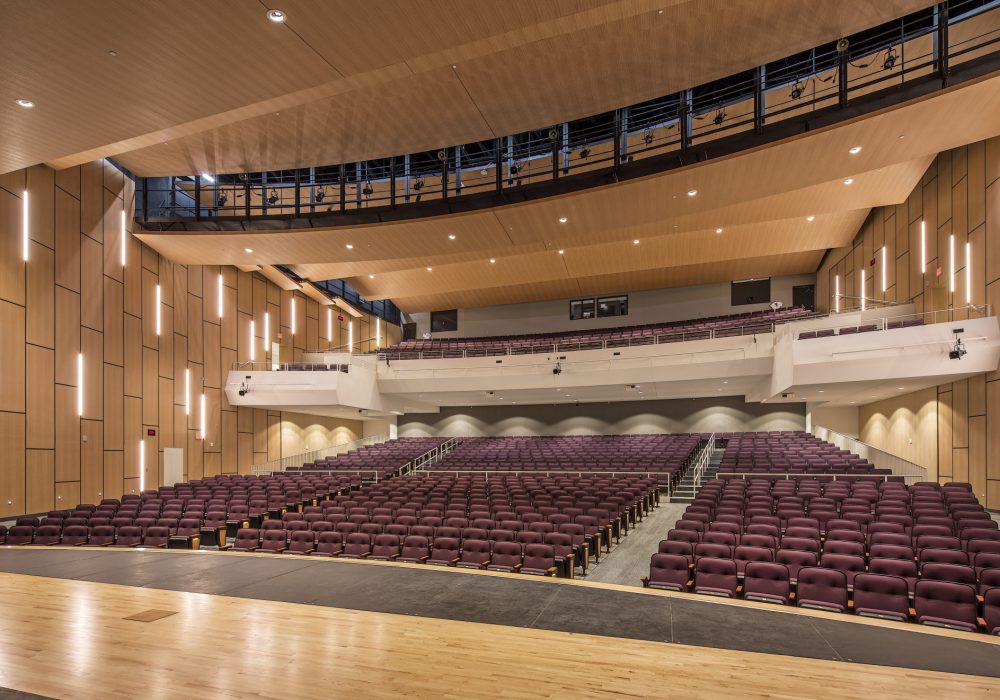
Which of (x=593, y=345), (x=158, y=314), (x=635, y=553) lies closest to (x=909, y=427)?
(x=593, y=345)

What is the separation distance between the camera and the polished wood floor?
3551mm

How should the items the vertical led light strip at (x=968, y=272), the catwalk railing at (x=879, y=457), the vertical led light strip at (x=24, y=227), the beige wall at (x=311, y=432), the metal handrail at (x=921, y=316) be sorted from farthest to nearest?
1. the beige wall at (x=311, y=432)
2. the catwalk railing at (x=879, y=457)
3. the vertical led light strip at (x=24, y=227)
4. the vertical led light strip at (x=968, y=272)
5. the metal handrail at (x=921, y=316)

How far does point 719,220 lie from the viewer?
53.1 feet

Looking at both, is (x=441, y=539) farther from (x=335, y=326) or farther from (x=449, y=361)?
(x=335, y=326)

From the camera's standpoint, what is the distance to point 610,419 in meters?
24.5

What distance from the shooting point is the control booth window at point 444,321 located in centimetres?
2927

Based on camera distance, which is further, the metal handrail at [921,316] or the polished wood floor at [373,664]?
the metal handrail at [921,316]

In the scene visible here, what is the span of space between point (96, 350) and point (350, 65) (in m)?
11.8

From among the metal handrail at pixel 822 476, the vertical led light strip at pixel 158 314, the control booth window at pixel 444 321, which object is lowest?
the metal handrail at pixel 822 476

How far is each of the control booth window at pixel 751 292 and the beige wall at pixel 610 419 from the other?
471cm

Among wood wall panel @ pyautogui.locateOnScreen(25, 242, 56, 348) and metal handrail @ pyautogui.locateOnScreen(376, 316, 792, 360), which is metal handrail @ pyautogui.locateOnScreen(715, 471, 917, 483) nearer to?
metal handrail @ pyautogui.locateOnScreen(376, 316, 792, 360)

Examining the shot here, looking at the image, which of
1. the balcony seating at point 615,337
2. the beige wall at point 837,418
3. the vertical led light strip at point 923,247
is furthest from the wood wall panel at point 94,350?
the beige wall at point 837,418

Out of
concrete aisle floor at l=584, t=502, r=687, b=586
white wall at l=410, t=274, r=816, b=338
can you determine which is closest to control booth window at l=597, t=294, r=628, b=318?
white wall at l=410, t=274, r=816, b=338

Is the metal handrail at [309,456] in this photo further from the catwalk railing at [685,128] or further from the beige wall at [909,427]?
the beige wall at [909,427]
